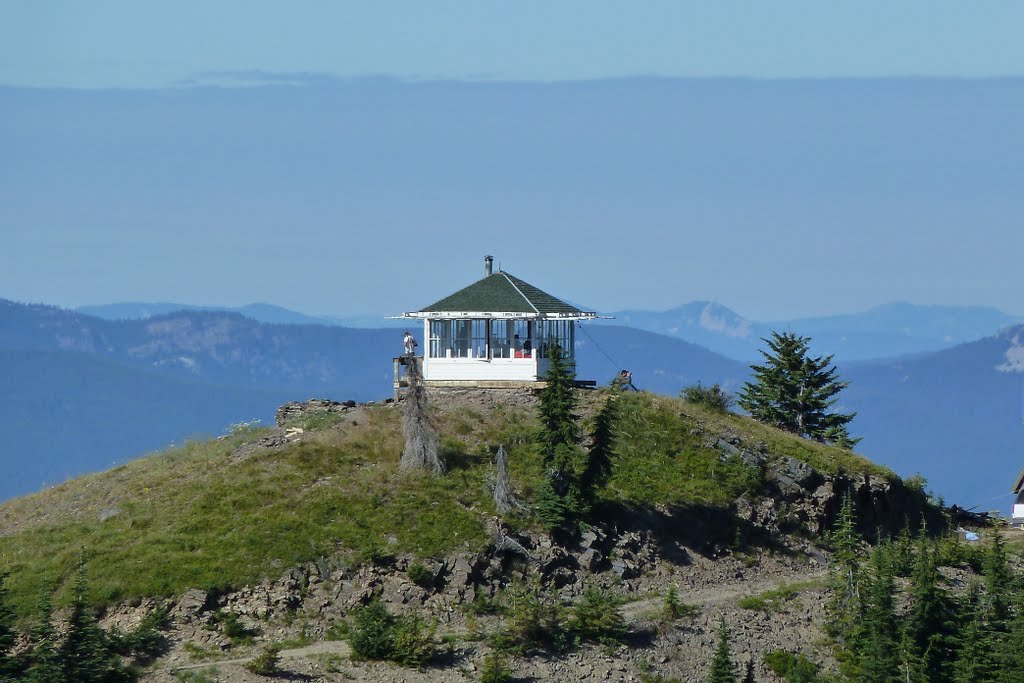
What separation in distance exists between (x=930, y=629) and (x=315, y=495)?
2292cm

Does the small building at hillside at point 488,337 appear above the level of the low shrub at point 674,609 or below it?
above

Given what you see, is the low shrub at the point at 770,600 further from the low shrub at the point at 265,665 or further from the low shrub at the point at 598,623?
the low shrub at the point at 265,665

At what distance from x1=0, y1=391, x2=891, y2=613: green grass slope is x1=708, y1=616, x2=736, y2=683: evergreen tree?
30.9 ft

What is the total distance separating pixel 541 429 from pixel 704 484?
26.0 feet

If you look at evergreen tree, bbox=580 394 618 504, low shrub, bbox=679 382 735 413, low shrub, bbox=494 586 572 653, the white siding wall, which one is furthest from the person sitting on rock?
low shrub, bbox=494 586 572 653

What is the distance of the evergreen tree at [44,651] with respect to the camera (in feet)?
174

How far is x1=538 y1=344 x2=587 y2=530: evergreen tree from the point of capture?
216 ft

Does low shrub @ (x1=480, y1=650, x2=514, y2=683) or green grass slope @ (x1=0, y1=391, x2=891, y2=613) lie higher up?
green grass slope @ (x1=0, y1=391, x2=891, y2=613)

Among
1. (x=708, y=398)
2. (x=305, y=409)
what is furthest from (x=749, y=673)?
(x=305, y=409)

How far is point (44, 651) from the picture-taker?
53.6m

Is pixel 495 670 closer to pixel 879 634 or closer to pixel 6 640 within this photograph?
pixel 879 634

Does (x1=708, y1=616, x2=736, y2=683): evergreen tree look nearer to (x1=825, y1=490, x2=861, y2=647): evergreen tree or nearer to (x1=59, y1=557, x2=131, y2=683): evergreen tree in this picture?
(x1=825, y1=490, x2=861, y2=647): evergreen tree

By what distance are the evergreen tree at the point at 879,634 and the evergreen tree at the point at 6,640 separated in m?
28.0

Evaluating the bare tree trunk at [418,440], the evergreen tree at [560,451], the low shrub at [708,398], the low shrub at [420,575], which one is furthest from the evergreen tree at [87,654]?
the low shrub at [708,398]
